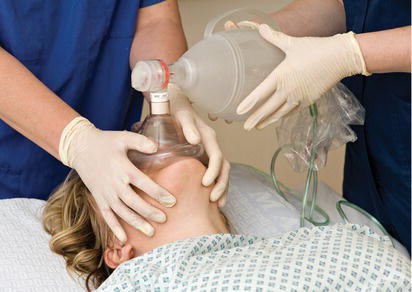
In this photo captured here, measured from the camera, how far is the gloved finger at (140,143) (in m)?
1.35

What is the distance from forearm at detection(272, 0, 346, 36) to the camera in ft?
5.71

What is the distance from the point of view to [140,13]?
5.98 feet

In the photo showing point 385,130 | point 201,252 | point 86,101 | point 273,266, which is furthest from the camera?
point 86,101

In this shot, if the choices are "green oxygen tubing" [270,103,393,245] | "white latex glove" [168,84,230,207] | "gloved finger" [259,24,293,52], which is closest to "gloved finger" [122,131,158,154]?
"white latex glove" [168,84,230,207]

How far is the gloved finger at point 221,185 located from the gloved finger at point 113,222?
22 centimetres

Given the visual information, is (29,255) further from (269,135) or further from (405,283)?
(269,135)

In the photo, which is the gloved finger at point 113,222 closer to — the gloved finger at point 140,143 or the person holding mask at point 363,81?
the gloved finger at point 140,143

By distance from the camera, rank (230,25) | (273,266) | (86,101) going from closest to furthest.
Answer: (273,266) → (230,25) → (86,101)

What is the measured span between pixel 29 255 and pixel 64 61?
52 cm

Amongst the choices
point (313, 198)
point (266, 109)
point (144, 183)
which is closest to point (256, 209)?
point (313, 198)

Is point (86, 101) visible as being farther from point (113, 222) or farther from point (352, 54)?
point (352, 54)

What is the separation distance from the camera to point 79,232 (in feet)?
5.07

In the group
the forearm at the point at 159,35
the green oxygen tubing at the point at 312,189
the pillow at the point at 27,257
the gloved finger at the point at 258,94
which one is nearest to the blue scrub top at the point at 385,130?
the green oxygen tubing at the point at 312,189

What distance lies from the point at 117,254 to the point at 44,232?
0.79ft
